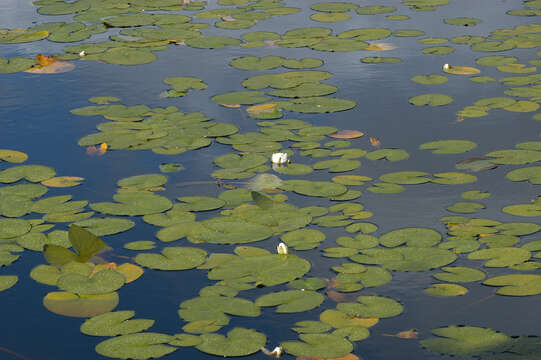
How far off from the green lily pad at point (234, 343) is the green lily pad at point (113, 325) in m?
0.39

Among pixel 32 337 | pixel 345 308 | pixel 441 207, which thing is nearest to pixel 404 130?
pixel 441 207

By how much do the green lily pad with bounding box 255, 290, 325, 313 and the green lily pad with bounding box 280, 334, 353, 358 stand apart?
27 centimetres

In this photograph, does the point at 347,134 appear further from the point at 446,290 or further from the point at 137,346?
the point at 137,346

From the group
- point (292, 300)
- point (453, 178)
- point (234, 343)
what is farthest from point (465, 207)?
point (234, 343)

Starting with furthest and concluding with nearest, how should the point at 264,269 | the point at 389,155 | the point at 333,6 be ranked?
the point at 333,6 < the point at 389,155 < the point at 264,269

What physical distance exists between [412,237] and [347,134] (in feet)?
6.51

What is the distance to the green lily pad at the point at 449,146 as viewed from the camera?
6.30 m

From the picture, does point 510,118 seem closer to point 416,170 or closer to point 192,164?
point 416,170

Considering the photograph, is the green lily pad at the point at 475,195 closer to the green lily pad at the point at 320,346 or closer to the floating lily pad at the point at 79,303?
the green lily pad at the point at 320,346

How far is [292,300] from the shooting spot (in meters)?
4.30

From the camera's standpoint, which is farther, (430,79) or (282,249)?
(430,79)

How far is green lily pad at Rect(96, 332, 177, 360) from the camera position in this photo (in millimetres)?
3863

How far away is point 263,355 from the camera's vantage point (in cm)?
387

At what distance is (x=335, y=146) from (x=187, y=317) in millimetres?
2740
